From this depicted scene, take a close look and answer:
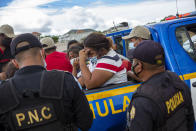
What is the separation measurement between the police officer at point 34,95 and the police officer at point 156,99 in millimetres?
460

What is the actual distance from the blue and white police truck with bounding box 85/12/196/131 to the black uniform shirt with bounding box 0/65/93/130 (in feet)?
1.20

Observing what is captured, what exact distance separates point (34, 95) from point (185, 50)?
69.2 inches

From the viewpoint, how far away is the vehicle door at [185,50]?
82.3 inches

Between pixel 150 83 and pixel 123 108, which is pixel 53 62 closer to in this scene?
pixel 123 108

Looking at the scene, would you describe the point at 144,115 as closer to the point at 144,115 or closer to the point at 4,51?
the point at 144,115

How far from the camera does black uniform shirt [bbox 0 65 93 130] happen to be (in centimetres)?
130

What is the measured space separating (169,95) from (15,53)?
111 centimetres

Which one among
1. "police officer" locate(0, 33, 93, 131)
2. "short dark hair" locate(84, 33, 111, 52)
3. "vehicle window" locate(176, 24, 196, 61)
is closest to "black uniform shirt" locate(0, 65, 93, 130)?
"police officer" locate(0, 33, 93, 131)

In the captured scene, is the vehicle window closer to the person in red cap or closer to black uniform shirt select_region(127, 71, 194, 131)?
black uniform shirt select_region(127, 71, 194, 131)

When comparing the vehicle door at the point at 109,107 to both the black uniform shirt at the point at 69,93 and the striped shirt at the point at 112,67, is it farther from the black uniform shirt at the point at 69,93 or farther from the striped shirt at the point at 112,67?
the black uniform shirt at the point at 69,93

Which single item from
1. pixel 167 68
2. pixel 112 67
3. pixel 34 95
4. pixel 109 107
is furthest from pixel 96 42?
pixel 34 95

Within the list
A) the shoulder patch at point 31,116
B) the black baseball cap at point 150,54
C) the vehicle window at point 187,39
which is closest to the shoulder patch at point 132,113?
the black baseball cap at point 150,54

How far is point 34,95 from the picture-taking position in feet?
4.17

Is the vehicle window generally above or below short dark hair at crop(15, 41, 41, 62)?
below
